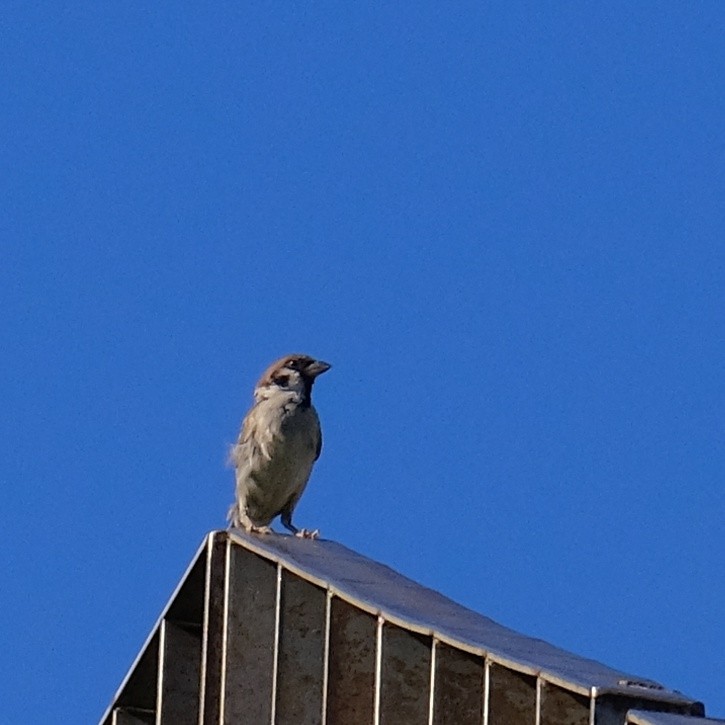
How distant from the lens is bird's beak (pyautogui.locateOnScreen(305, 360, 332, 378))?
2281cm

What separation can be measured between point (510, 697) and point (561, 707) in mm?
499

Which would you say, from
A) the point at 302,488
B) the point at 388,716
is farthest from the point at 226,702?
the point at 302,488

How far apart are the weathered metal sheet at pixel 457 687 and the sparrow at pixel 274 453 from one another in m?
7.39

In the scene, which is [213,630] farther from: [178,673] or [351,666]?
[351,666]

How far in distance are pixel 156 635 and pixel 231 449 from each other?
15.7 ft

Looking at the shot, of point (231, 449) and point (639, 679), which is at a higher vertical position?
point (231, 449)

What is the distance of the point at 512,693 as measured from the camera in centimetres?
1383

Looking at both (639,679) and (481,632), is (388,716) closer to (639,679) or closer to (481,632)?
(481,632)

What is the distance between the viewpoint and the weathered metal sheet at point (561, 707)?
13.2m

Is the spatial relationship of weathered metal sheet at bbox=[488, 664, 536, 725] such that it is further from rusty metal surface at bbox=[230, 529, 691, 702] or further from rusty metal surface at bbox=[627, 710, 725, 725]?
rusty metal surface at bbox=[627, 710, 725, 725]

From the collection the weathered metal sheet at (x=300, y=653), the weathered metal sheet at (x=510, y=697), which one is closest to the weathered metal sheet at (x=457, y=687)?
the weathered metal sheet at (x=510, y=697)

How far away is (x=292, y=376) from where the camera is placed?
74.6ft

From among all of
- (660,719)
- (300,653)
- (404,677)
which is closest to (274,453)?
(300,653)

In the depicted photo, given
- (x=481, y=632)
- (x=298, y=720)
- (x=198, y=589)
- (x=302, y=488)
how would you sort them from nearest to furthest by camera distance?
(x=481, y=632) → (x=298, y=720) → (x=198, y=589) → (x=302, y=488)
